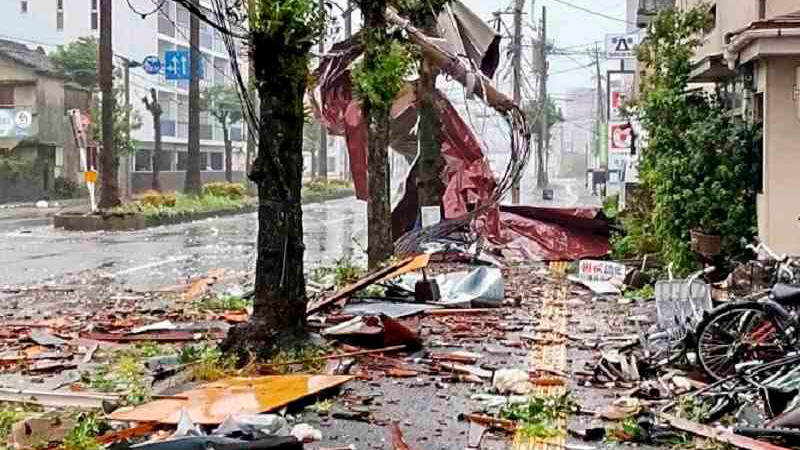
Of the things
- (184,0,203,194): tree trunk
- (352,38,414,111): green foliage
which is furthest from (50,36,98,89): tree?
(352,38,414,111): green foliage

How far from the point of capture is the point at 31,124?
46.0 m

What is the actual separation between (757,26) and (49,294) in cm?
1031

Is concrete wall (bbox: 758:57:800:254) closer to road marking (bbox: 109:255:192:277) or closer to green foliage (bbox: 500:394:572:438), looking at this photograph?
green foliage (bbox: 500:394:572:438)

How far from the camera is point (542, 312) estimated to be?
492 inches

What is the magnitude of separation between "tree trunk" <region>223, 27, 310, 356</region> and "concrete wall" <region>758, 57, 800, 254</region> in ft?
22.6

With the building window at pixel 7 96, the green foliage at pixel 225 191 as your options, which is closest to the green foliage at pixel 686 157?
the green foliage at pixel 225 191

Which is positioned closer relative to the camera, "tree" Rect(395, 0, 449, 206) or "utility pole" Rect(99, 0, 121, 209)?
"tree" Rect(395, 0, 449, 206)

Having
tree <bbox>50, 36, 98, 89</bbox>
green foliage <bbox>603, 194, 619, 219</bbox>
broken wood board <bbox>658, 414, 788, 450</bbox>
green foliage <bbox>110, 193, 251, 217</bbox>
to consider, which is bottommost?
broken wood board <bbox>658, 414, 788, 450</bbox>

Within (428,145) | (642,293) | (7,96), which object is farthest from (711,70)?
(7,96)

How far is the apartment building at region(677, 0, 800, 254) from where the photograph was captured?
39.6 ft

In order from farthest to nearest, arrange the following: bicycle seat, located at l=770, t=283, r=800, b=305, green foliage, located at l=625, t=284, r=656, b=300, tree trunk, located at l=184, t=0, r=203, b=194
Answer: tree trunk, located at l=184, t=0, r=203, b=194 → green foliage, located at l=625, t=284, r=656, b=300 → bicycle seat, located at l=770, t=283, r=800, b=305

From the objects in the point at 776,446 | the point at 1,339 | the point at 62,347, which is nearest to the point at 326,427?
the point at 776,446

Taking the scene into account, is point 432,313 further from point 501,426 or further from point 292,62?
point 501,426

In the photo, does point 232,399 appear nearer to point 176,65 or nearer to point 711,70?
point 711,70
